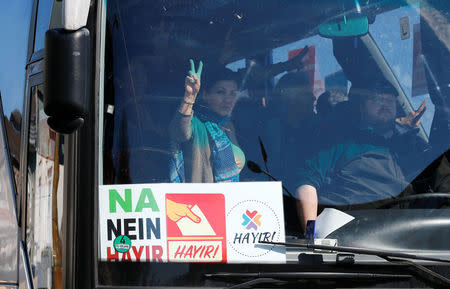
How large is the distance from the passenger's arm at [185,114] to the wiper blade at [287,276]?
629 millimetres

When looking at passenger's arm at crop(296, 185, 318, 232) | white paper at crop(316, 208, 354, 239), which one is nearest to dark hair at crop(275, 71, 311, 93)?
passenger's arm at crop(296, 185, 318, 232)

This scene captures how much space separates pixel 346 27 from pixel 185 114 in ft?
2.68

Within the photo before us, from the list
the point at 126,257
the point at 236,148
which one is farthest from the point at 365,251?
the point at 126,257

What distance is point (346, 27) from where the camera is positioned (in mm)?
3357

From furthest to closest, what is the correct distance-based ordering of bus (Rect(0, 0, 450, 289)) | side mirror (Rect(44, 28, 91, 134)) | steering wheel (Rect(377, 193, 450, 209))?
1. steering wheel (Rect(377, 193, 450, 209))
2. bus (Rect(0, 0, 450, 289))
3. side mirror (Rect(44, 28, 91, 134))

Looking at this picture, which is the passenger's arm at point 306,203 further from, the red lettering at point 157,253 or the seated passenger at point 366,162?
the red lettering at point 157,253

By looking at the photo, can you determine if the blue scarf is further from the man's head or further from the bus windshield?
the man's head

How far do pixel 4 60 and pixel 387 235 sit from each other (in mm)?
2185

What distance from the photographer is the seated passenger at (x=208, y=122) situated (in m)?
3.20

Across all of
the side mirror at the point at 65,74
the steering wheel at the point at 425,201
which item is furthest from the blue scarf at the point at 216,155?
the steering wheel at the point at 425,201

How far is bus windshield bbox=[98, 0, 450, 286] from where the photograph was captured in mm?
2990

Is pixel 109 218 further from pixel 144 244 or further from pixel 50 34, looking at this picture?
pixel 50 34

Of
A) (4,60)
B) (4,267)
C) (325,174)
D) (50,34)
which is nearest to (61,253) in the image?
(4,267)

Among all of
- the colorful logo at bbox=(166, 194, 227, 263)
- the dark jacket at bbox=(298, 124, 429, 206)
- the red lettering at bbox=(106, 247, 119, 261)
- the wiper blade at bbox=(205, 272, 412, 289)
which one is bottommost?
the wiper blade at bbox=(205, 272, 412, 289)
